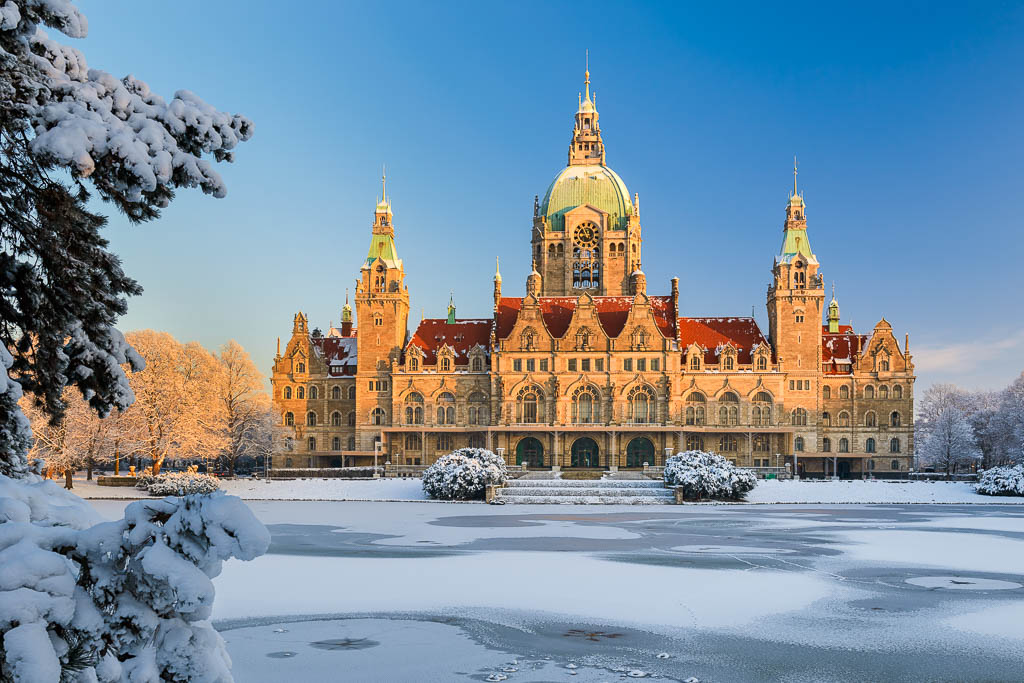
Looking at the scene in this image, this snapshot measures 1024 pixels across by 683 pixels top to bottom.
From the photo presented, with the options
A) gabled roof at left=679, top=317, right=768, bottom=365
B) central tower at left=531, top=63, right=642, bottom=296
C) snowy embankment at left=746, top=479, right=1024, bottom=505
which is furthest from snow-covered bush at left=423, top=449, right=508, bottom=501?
central tower at left=531, top=63, right=642, bottom=296

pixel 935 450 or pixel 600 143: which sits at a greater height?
pixel 600 143

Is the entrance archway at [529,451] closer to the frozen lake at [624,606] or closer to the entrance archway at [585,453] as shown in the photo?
the entrance archway at [585,453]

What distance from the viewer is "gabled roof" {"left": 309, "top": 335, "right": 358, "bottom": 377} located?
8750 cm

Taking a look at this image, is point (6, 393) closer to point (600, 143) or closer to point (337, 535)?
point (337, 535)

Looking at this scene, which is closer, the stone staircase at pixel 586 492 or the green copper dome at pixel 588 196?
the stone staircase at pixel 586 492

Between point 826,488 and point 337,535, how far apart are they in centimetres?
3781

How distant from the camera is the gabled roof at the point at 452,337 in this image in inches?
3241

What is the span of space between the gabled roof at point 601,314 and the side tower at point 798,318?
9522 mm

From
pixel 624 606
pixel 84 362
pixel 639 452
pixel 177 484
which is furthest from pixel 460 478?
pixel 84 362

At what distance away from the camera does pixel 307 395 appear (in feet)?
282

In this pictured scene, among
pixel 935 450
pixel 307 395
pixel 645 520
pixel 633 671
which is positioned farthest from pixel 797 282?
pixel 633 671

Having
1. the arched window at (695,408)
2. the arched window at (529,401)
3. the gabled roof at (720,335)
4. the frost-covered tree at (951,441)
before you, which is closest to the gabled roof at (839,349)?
the gabled roof at (720,335)

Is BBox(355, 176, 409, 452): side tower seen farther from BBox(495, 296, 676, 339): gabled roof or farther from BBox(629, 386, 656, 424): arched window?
BBox(629, 386, 656, 424): arched window

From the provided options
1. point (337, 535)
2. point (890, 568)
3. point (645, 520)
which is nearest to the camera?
point (890, 568)
